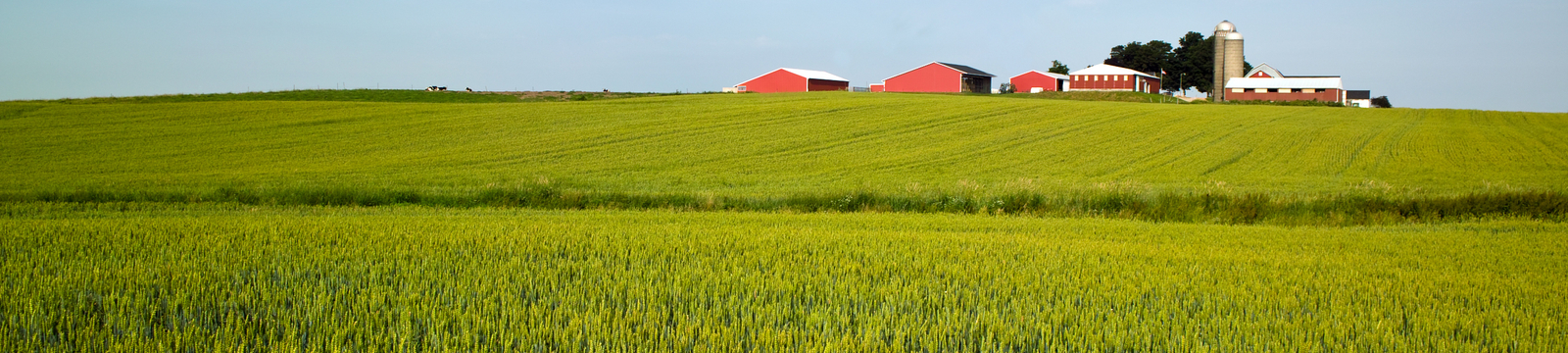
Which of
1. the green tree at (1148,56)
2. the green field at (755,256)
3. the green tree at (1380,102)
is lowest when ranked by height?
the green field at (755,256)

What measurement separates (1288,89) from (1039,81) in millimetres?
22931

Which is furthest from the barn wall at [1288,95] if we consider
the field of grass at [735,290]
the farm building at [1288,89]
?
the field of grass at [735,290]

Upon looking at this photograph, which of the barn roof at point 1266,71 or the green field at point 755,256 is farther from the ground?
the barn roof at point 1266,71

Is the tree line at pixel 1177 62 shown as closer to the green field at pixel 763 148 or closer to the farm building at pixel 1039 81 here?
the farm building at pixel 1039 81

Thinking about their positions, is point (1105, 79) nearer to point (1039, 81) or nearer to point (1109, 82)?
point (1109, 82)

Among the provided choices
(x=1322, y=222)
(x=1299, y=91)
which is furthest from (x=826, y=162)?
(x=1299, y=91)

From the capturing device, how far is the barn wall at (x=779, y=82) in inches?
3103

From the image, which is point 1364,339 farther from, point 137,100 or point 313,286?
point 137,100

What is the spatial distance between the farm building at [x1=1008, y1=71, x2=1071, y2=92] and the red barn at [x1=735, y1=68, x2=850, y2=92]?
19.9m

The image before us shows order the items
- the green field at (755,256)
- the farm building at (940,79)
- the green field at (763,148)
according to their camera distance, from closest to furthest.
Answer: the green field at (755,256), the green field at (763,148), the farm building at (940,79)

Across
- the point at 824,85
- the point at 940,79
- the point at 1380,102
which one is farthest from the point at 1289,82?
the point at 824,85

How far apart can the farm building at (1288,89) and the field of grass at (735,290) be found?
8451 centimetres

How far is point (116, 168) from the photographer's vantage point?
748 inches

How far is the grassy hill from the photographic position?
16797 mm
